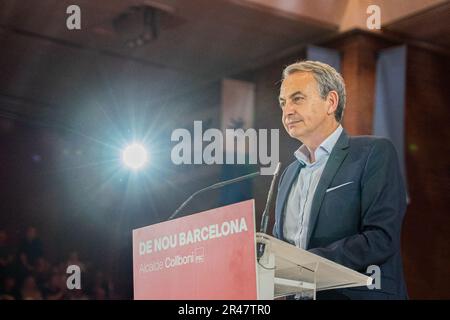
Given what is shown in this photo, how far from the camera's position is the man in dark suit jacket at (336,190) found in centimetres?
189

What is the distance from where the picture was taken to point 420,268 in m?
4.68

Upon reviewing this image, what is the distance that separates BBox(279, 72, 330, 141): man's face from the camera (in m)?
2.05

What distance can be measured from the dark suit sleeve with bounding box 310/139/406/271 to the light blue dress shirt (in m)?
0.12

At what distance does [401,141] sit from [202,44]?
1362 mm

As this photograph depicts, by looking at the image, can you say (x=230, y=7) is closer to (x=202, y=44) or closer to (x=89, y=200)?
(x=202, y=44)

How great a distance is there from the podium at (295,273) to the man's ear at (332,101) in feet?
1.76

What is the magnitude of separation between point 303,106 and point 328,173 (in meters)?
0.20

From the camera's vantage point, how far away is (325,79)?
6.85ft

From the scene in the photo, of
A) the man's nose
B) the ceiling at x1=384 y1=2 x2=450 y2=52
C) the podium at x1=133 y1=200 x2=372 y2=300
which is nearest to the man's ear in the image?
the man's nose

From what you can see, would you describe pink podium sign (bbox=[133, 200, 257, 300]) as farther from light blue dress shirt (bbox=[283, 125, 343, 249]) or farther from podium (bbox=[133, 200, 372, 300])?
light blue dress shirt (bbox=[283, 125, 343, 249])

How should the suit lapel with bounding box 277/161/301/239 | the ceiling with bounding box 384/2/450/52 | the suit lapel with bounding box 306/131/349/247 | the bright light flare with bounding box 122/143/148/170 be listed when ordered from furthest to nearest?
the bright light flare with bounding box 122/143/148/170, the ceiling with bounding box 384/2/450/52, the suit lapel with bounding box 277/161/301/239, the suit lapel with bounding box 306/131/349/247

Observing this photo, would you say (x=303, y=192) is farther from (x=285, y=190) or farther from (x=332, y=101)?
(x=332, y=101)

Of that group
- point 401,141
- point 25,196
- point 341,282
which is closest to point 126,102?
point 25,196

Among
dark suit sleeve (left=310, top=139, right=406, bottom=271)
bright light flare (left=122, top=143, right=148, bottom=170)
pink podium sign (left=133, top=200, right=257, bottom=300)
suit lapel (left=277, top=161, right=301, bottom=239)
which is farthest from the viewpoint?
bright light flare (left=122, top=143, right=148, bottom=170)
